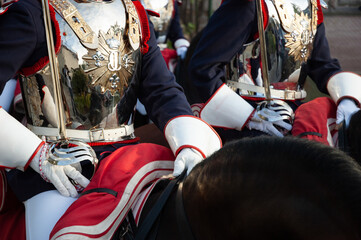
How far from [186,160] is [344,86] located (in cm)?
123

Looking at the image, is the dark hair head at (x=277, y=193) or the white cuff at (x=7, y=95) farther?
the white cuff at (x=7, y=95)

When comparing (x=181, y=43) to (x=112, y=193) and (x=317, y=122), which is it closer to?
(x=317, y=122)

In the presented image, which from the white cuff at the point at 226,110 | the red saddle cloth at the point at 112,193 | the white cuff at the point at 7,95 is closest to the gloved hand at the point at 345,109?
the white cuff at the point at 226,110

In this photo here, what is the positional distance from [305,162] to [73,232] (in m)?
0.71

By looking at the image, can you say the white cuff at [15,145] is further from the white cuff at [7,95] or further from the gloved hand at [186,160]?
the white cuff at [7,95]

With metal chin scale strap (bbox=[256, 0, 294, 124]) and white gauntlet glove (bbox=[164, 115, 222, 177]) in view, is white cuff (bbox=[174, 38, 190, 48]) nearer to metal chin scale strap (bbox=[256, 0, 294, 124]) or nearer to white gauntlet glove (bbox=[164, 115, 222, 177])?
metal chin scale strap (bbox=[256, 0, 294, 124])

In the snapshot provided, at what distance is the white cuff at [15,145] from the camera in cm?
169

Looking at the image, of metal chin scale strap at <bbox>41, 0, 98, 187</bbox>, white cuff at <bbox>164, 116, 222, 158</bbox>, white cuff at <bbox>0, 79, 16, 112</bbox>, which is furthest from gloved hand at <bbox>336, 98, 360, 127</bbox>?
white cuff at <bbox>0, 79, 16, 112</bbox>

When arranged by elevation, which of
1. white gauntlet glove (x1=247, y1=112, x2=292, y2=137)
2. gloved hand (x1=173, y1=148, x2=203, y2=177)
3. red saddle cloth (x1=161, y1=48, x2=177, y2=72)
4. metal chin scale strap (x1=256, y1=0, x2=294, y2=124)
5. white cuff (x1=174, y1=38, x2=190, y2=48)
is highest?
gloved hand (x1=173, y1=148, x2=203, y2=177)

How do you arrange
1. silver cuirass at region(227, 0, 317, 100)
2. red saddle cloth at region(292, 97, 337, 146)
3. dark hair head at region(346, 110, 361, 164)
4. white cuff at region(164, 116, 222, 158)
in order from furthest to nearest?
1. silver cuirass at region(227, 0, 317, 100)
2. red saddle cloth at region(292, 97, 337, 146)
3. dark hair head at region(346, 110, 361, 164)
4. white cuff at region(164, 116, 222, 158)

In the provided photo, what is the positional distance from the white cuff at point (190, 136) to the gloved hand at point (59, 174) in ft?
1.12

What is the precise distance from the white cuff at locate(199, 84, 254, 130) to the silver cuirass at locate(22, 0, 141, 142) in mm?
597

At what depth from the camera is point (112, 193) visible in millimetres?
1581

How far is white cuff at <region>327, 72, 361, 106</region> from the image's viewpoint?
2.56 meters
